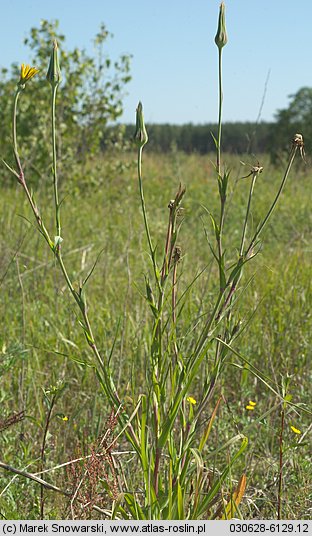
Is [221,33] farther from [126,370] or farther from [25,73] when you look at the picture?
[126,370]

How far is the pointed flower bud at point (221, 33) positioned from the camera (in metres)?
1.10

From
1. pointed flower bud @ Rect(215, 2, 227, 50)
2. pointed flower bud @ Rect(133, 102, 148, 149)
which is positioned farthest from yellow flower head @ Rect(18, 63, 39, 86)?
pointed flower bud @ Rect(215, 2, 227, 50)

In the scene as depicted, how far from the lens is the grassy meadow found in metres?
1.36

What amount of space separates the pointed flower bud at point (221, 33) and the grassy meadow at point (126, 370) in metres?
0.20

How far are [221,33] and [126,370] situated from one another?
1.42 metres

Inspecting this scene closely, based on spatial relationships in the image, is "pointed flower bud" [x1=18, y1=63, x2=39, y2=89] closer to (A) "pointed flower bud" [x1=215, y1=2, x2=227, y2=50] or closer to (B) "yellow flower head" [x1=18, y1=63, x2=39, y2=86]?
(B) "yellow flower head" [x1=18, y1=63, x2=39, y2=86]

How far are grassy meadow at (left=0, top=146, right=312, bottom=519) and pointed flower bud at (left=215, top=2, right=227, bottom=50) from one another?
20 cm

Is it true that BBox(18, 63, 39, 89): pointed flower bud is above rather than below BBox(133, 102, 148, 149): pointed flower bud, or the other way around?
above

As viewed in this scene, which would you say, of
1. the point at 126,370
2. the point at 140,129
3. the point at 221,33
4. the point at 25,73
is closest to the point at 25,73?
the point at 25,73

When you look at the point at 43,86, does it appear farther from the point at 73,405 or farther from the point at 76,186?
the point at 73,405

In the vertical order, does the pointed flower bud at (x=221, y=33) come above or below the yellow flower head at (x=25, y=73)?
above

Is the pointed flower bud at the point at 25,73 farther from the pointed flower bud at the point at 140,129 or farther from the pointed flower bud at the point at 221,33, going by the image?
the pointed flower bud at the point at 221,33

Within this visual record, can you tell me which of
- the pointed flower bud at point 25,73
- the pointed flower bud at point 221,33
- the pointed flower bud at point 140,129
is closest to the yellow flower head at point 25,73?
the pointed flower bud at point 25,73

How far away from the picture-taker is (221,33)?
1097 mm
